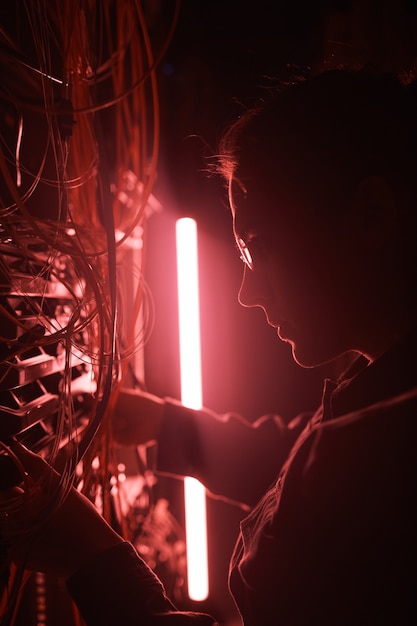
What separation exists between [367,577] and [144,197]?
0.48 metres

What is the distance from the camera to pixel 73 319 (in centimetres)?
57

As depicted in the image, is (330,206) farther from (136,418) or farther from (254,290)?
(136,418)

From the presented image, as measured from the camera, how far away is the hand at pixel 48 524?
53cm

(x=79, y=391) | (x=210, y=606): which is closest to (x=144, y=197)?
(x=79, y=391)

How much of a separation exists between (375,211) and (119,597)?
46cm

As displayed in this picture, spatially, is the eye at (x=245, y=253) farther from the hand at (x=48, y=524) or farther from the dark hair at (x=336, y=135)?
the hand at (x=48, y=524)

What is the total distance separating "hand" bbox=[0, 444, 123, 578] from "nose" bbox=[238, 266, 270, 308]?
11.3 inches

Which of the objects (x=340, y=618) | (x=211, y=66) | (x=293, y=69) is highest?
(x=211, y=66)

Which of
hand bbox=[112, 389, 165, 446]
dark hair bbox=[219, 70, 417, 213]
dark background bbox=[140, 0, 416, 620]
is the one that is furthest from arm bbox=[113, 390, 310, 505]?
dark hair bbox=[219, 70, 417, 213]

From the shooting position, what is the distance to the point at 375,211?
1.64 ft

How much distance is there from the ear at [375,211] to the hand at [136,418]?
54cm

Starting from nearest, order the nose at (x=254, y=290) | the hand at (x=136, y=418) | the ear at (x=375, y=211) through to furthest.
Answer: the ear at (x=375, y=211), the nose at (x=254, y=290), the hand at (x=136, y=418)

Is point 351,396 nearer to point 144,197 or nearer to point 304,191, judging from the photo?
point 304,191

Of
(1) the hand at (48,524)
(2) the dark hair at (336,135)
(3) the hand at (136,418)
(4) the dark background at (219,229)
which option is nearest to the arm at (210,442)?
(3) the hand at (136,418)
